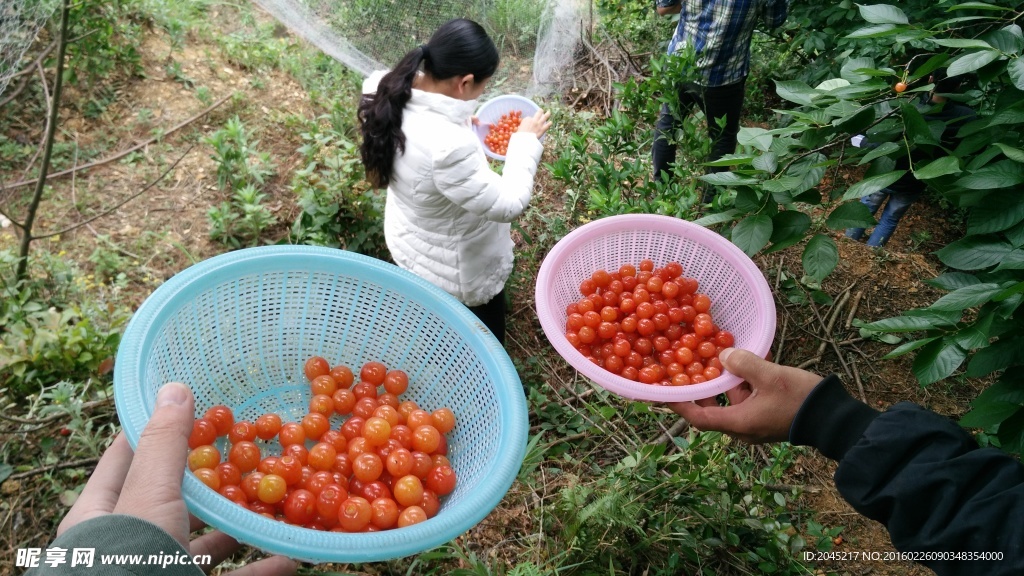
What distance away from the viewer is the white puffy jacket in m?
1.78

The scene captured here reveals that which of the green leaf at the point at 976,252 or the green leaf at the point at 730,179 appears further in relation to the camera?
the green leaf at the point at 730,179

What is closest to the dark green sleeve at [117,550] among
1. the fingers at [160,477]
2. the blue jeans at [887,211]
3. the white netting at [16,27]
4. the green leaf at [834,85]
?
the fingers at [160,477]

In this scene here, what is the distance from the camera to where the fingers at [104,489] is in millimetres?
1021

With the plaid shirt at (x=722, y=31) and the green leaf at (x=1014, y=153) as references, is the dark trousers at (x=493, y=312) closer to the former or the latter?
the plaid shirt at (x=722, y=31)

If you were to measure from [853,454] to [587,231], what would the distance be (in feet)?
3.34

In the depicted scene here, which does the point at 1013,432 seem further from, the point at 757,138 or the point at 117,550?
the point at 117,550

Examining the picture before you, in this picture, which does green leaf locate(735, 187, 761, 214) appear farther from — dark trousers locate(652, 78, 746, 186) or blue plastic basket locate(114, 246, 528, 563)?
dark trousers locate(652, 78, 746, 186)

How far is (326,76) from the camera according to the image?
4.06m

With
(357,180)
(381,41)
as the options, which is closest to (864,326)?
(357,180)

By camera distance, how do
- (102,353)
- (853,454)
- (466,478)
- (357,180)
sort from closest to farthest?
(853,454), (466,478), (102,353), (357,180)

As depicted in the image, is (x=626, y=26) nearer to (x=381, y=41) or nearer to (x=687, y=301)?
(x=381, y=41)

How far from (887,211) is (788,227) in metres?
2.13

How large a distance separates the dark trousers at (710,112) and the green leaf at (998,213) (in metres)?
1.75

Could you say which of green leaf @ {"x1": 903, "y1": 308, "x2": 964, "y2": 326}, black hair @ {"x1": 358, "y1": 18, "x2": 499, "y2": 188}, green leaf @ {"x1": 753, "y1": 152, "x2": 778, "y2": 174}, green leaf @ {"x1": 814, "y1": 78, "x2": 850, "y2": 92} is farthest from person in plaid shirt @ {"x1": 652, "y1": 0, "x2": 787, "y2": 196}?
green leaf @ {"x1": 903, "y1": 308, "x2": 964, "y2": 326}
